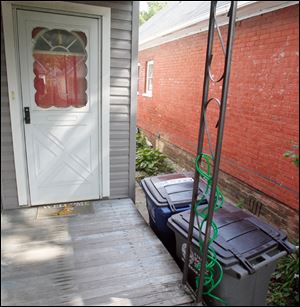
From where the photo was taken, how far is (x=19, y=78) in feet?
9.33

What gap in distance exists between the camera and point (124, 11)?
310 cm

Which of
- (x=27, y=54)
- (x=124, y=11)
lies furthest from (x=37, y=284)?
(x=124, y=11)

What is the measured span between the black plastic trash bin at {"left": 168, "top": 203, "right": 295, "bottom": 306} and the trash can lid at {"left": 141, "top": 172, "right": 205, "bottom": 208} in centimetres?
64

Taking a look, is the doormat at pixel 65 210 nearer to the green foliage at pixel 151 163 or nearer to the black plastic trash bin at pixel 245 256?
the black plastic trash bin at pixel 245 256

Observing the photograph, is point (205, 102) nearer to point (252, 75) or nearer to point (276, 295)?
point (276, 295)

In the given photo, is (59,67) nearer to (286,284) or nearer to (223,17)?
(223,17)

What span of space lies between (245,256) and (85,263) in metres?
1.33

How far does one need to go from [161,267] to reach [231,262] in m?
0.80

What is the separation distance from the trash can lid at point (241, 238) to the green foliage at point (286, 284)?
0.19m

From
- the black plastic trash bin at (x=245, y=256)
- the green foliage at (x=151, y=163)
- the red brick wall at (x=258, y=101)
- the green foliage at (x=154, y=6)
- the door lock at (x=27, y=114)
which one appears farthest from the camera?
the green foliage at (x=151, y=163)

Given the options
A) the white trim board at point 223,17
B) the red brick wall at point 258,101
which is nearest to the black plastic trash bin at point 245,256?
the red brick wall at point 258,101

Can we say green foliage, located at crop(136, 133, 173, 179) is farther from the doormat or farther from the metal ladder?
the metal ladder

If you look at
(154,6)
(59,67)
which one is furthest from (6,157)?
(154,6)

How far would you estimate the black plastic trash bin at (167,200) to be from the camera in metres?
2.69
